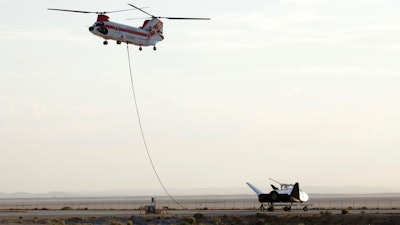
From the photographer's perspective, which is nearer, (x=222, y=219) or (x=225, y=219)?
(x=225, y=219)

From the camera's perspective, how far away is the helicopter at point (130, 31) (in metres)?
81.4

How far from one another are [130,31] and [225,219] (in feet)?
67.6

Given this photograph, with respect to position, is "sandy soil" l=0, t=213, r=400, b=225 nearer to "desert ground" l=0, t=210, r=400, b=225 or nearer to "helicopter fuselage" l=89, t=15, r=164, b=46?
"desert ground" l=0, t=210, r=400, b=225

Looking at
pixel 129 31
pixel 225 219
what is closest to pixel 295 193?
pixel 225 219

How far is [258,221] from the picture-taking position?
7612 cm

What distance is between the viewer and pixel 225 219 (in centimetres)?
7850

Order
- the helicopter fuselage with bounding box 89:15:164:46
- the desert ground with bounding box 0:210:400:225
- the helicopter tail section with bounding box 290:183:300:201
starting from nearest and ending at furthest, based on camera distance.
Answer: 1. the desert ground with bounding box 0:210:400:225
2. the helicopter fuselage with bounding box 89:15:164:46
3. the helicopter tail section with bounding box 290:183:300:201

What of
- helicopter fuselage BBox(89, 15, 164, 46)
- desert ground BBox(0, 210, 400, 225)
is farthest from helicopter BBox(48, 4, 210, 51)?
desert ground BBox(0, 210, 400, 225)

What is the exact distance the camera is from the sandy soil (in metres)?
72.3

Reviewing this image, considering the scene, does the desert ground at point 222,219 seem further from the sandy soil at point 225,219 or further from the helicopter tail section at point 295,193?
the helicopter tail section at point 295,193

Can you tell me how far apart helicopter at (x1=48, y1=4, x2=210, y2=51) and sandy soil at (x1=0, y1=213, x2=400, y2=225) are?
53.2 feet

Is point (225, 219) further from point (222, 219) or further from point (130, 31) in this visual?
point (130, 31)

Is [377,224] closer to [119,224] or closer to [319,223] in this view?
[319,223]

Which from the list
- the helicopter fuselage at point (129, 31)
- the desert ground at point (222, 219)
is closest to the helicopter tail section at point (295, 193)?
the desert ground at point (222, 219)
